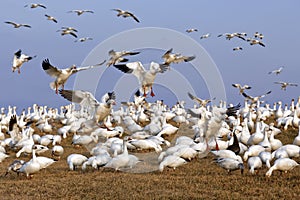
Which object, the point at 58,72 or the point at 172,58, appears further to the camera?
the point at 172,58

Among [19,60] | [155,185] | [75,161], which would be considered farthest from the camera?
[19,60]

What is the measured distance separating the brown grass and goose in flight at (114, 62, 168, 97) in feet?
12.4

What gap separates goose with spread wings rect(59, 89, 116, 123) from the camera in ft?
48.9

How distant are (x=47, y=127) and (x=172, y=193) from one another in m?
14.4

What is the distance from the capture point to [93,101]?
15.4 metres

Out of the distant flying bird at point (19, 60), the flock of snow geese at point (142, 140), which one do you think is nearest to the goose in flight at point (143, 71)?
the flock of snow geese at point (142, 140)

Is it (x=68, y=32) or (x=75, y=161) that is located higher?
(x=68, y=32)

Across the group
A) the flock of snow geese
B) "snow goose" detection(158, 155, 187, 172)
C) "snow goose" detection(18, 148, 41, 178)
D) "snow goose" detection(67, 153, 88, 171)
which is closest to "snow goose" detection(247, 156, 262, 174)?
the flock of snow geese

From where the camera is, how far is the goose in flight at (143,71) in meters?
16.6

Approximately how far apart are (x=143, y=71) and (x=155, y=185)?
6132 millimetres

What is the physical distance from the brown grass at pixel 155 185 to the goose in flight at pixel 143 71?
3.77 metres

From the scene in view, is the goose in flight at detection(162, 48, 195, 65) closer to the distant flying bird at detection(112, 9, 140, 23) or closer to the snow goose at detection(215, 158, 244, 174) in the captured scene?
the distant flying bird at detection(112, 9, 140, 23)

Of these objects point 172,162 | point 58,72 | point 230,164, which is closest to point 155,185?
point 172,162

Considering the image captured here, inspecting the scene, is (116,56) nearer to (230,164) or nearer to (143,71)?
(143,71)
